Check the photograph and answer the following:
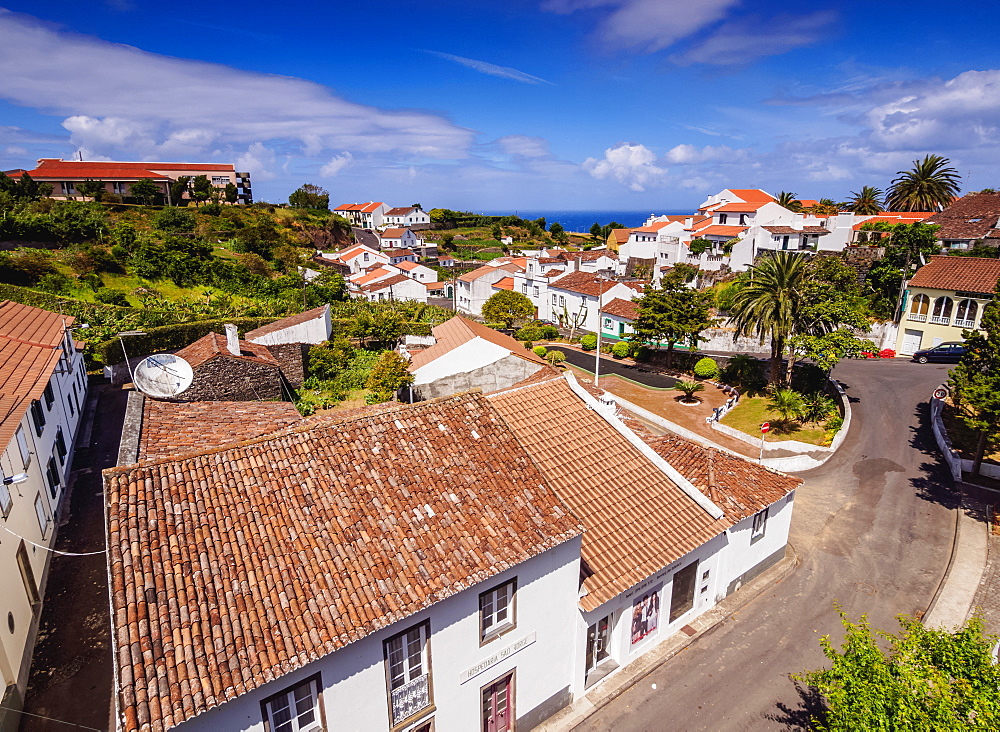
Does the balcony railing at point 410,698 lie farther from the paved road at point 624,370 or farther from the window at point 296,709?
the paved road at point 624,370

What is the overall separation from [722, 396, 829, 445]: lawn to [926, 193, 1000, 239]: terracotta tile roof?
116ft

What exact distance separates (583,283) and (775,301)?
3192cm

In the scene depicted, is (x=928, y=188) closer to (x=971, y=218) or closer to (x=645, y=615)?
(x=971, y=218)

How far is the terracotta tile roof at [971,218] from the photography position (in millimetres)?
53562

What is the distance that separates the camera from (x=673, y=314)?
45156mm

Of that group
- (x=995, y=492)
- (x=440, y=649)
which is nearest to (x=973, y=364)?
(x=995, y=492)

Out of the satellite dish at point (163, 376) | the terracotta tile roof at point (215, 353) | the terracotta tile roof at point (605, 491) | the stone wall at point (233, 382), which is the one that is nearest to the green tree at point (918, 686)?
the terracotta tile roof at point (605, 491)

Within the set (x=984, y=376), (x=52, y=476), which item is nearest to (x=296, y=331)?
(x=52, y=476)

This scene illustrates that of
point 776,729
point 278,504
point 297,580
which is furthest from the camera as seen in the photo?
point 776,729

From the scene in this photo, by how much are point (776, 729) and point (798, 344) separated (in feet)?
83.2

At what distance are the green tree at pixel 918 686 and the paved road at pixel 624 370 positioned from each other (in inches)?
1359

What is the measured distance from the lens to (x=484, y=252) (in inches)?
5285

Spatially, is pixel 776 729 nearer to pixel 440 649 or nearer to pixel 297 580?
pixel 440 649

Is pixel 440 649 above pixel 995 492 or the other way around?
above
